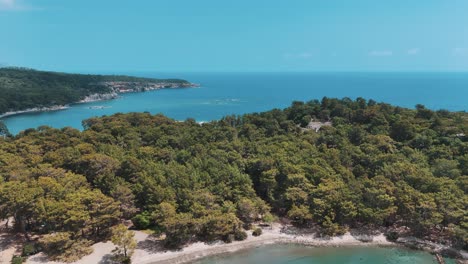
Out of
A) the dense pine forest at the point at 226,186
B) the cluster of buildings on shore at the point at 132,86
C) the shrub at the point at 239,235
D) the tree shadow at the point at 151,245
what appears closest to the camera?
the tree shadow at the point at 151,245

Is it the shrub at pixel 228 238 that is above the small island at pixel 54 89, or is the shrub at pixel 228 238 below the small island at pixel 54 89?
below

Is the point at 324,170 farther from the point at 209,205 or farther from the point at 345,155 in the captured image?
the point at 209,205

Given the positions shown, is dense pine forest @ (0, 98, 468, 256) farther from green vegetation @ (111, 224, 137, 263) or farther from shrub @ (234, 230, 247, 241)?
green vegetation @ (111, 224, 137, 263)

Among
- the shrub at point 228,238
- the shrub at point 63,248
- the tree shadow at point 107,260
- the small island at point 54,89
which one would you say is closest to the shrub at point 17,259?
the shrub at point 63,248

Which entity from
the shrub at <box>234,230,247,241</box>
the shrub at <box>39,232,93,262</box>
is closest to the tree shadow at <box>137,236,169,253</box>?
the shrub at <box>39,232,93,262</box>

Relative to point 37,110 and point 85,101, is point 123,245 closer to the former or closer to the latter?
point 37,110

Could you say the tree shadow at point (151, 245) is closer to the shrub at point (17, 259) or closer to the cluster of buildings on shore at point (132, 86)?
the shrub at point (17, 259)

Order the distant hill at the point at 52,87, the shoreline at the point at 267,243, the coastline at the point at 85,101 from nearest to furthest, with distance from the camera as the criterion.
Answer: the shoreline at the point at 267,243, the coastline at the point at 85,101, the distant hill at the point at 52,87

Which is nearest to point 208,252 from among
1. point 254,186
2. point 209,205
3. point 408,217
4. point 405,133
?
point 209,205

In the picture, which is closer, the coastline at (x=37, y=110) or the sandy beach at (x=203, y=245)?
the sandy beach at (x=203, y=245)
